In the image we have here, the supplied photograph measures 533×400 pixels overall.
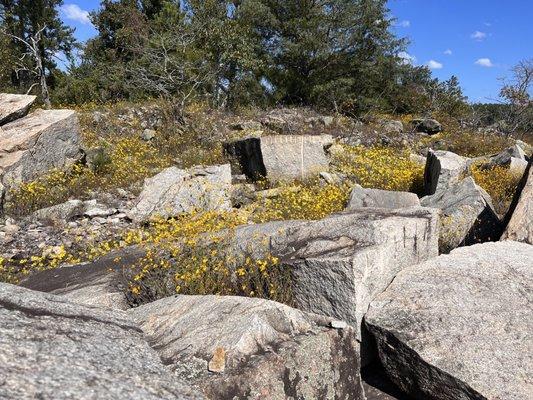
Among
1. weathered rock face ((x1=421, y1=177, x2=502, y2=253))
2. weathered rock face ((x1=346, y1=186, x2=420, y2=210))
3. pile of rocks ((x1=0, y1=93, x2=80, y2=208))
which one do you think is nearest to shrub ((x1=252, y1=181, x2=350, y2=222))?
weathered rock face ((x1=346, y1=186, x2=420, y2=210))

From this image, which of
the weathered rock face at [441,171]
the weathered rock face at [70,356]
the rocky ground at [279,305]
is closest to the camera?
the weathered rock face at [70,356]

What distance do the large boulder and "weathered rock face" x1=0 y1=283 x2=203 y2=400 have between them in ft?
30.8

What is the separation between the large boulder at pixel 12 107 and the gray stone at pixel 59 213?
145 inches

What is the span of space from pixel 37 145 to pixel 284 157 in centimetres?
566

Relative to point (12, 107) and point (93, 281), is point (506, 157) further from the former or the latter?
point (12, 107)

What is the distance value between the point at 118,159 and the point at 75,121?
138cm

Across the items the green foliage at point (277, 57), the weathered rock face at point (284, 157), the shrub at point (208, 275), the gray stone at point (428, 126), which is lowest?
the shrub at point (208, 275)

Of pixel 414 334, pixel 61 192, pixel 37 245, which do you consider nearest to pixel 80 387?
pixel 414 334

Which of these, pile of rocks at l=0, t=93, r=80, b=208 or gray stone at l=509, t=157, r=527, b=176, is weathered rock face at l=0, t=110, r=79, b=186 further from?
gray stone at l=509, t=157, r=527, b=176

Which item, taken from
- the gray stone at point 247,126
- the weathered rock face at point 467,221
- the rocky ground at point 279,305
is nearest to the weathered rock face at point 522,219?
the rocky ground at point 279,305

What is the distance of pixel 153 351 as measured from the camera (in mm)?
2803

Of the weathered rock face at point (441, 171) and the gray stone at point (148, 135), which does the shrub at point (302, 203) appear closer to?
the weathered rock face at point (441, 171)

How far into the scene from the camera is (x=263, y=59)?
2152 centimetres

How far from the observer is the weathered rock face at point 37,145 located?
9.72m
